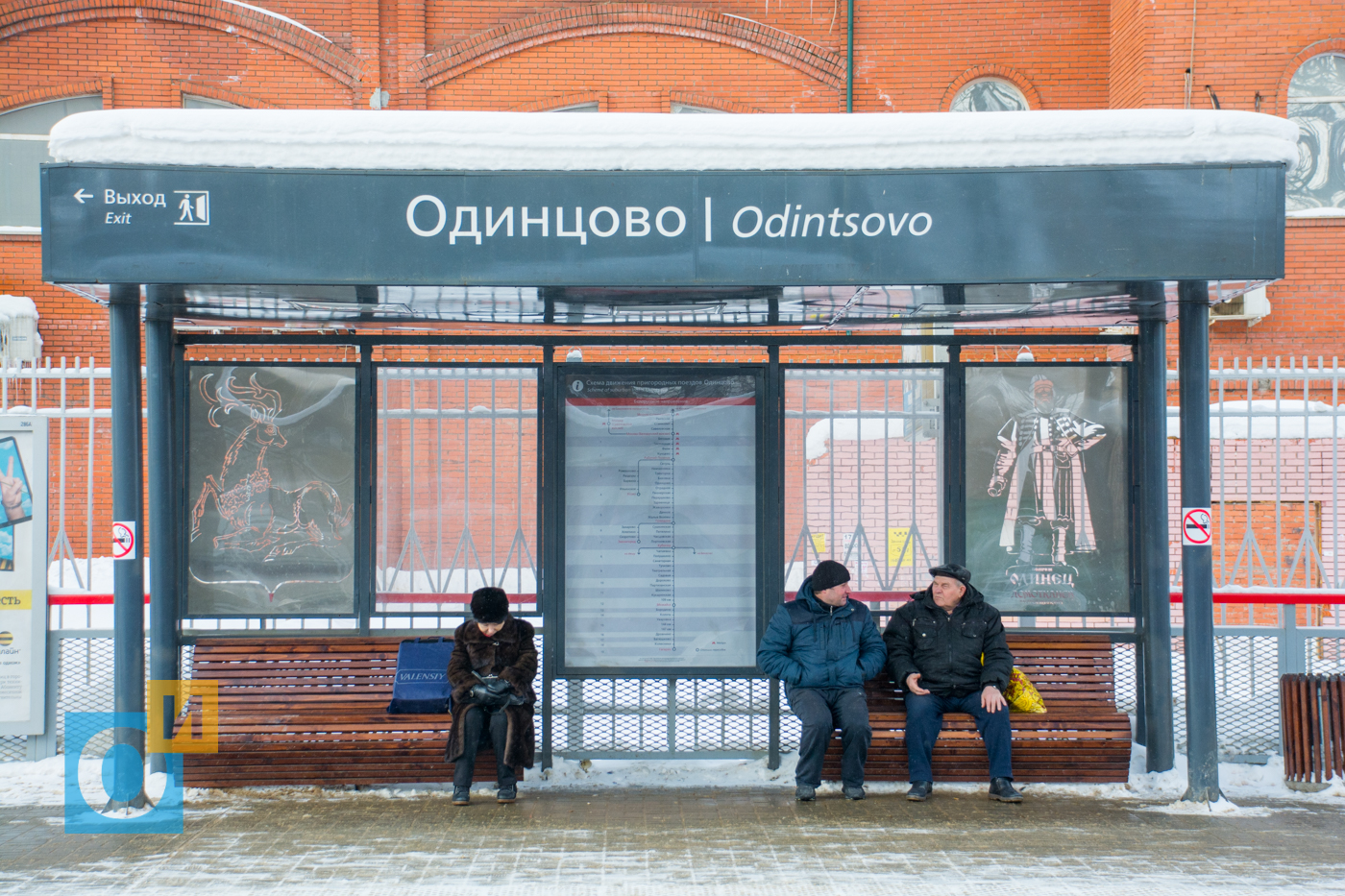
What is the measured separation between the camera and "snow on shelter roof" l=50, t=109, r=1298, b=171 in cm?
464

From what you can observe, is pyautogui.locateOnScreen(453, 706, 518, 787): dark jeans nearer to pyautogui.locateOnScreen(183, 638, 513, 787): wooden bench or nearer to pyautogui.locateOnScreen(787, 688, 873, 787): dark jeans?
pyautogui.locateOnScreen(183, 638, 513, 787): wooden bench

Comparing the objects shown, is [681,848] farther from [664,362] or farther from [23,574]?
[23,574]

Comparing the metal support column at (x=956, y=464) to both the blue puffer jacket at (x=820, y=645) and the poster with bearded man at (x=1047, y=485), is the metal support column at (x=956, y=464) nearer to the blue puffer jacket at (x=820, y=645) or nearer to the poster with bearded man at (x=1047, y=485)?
the poster with bearded man at (x=1047, y=485)

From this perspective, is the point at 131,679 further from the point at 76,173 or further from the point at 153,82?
the point at 153,82

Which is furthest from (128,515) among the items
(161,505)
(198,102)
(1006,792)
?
(198,102)

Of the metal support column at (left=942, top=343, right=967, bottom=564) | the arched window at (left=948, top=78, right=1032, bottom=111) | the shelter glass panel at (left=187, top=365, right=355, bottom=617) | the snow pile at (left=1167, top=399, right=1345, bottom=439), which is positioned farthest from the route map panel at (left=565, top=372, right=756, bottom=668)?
the arched window at (left=948, top=78, right=1032, bottom=111)

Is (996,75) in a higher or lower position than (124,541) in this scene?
higher

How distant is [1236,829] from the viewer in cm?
499

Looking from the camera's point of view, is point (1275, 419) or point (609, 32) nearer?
point (1275, 419)

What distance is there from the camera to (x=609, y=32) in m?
13.5

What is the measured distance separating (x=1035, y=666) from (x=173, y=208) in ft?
16.3

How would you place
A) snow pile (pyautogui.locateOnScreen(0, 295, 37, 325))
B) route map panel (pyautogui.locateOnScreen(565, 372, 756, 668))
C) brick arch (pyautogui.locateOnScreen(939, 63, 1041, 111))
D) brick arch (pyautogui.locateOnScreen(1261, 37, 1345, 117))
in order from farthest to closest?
1. brick arch (pyautogui.locateOnScreen(939, 63, 1041, 111))
2. snow pile (pyautogui.locateOnScreen(0, 295, 37, 325))
3. brick arch (pyautogui.locateOnScreen(1261, 37, 1345, 117))
4. route map panel (pyautogui.locateOnScreen(565, 372, 756, 668))

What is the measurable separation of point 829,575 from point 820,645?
1.25 feet

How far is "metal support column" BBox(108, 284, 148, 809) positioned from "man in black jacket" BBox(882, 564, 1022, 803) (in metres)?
3.89
